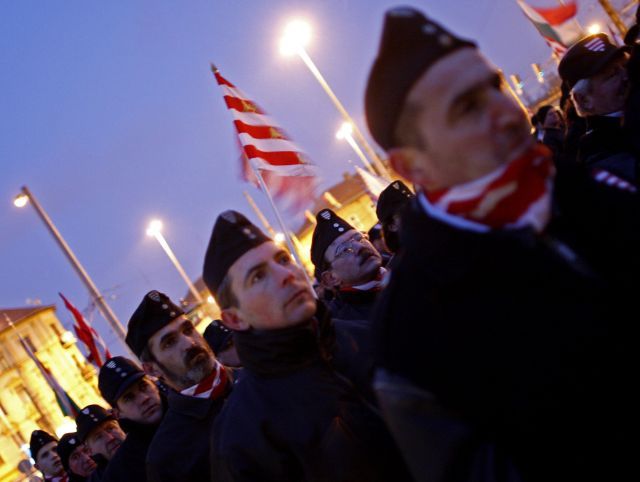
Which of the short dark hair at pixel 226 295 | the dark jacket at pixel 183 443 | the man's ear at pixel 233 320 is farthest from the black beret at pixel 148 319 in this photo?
the man's ear at pixel 233 320

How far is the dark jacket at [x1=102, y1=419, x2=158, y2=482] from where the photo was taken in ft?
18.0

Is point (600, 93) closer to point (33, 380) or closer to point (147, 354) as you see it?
point (147, 354)

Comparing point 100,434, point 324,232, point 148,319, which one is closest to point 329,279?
point 324,232

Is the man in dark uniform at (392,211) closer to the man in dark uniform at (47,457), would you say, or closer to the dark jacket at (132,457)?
the dark jacket at (132,457)

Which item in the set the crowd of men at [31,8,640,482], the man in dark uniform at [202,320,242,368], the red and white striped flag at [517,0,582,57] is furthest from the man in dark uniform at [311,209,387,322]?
the red and white striped flag at [517,0,582,57]

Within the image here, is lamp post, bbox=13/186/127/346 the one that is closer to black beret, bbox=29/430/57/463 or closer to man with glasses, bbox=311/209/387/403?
black beret, bbox=29/430/57/463

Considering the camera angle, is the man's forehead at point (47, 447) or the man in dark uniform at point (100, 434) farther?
the man's forehead at point (47, 447)

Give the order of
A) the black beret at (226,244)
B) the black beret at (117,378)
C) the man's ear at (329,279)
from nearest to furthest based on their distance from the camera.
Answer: the black beret at (226,244)
the black beret at (117,378)
the man's ear at (329,279)

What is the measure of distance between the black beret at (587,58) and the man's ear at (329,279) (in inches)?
122

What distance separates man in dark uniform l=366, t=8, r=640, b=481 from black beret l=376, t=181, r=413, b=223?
196 inches

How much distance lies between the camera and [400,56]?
1.76 meters

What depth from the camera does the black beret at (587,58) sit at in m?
4.39

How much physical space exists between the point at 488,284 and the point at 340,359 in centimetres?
171

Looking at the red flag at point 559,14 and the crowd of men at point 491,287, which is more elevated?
the red flag at point 559,14
